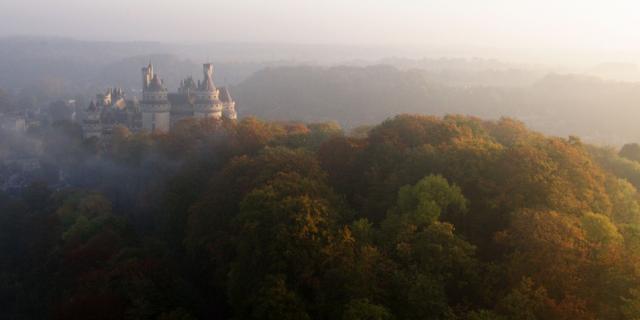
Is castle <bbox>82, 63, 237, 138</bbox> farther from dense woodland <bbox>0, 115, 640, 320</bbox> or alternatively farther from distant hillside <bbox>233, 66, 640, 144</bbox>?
distant hillside <bbox>233, 66, 640, 144</bbox>

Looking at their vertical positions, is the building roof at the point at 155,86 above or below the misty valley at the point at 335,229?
above

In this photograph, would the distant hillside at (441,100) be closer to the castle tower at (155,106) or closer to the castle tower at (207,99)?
the castle tower at (207,99)

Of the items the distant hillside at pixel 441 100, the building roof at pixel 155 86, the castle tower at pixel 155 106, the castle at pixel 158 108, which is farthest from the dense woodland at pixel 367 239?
the distant hillside at pixel 441 100

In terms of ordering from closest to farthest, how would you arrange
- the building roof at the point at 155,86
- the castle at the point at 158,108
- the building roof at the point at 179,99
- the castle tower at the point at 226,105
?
the building roof at the point at 155,86
the castle at the point at 158,108
the building roof at the point at 179,99
the castle tower at the point at 226,105

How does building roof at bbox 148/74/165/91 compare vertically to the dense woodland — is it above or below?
above

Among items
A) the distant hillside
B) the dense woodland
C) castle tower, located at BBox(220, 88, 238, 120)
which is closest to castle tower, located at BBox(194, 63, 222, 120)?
castle tower, located at BBox(220, 88, 238, 120)

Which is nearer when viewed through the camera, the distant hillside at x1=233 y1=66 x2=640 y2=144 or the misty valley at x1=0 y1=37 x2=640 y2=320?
the misty valley at x1=0 y1=37 x2=640 y2=320

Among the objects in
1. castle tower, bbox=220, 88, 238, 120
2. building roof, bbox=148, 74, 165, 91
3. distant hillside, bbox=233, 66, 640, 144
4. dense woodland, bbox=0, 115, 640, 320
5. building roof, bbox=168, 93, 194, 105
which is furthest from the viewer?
distant hillside, bbox=233, 66, 640, 144
